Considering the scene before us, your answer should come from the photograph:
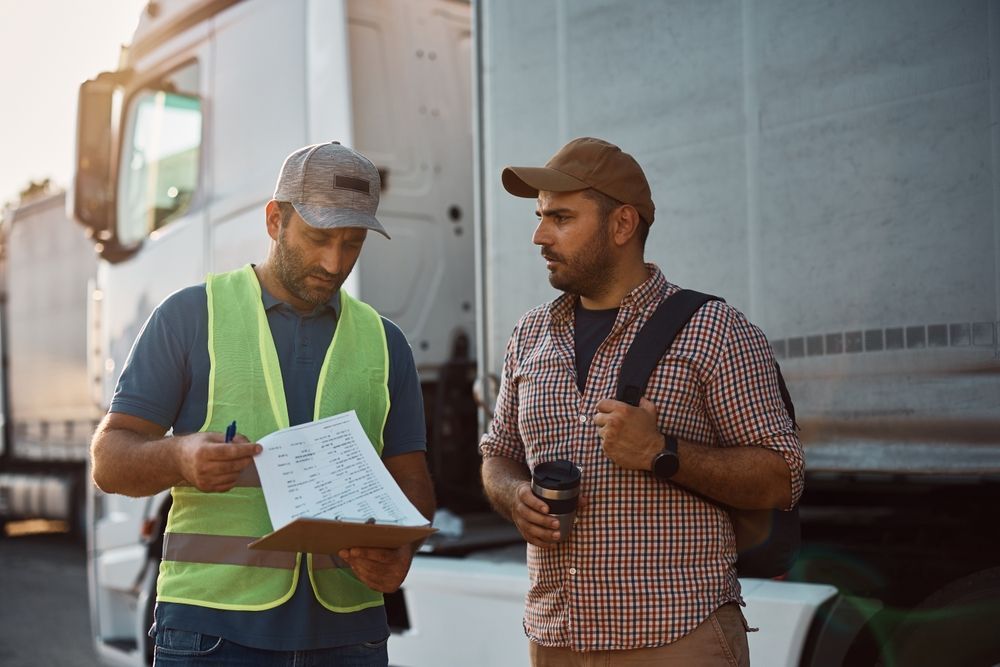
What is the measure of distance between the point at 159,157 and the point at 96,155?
0.39 metres

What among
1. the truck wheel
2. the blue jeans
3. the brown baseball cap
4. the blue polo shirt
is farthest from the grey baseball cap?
the truck wheel

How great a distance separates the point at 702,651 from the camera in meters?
2.12

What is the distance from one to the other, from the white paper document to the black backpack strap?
0.51 metres

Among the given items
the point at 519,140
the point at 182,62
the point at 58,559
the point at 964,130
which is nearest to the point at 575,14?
the point at 519,140

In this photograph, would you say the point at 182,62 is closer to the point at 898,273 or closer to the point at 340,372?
the point at 340,372

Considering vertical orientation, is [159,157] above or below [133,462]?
above

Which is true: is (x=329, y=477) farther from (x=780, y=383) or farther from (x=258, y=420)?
(x=780, y=383)

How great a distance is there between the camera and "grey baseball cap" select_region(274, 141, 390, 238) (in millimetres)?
2184

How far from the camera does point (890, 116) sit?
2557 mm

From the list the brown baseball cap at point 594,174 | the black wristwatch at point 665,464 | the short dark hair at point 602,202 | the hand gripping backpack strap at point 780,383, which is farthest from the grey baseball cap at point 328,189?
the black wristwatch at point 665,464

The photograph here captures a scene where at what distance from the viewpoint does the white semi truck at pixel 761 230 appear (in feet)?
8.18

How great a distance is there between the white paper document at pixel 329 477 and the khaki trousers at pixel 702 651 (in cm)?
52

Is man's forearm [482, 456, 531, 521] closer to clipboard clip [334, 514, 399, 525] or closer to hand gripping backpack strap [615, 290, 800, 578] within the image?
hand gripping backpack strap [615, 290, 800, 578]

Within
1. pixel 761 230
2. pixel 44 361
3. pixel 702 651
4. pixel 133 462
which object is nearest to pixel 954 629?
pixel 702 651
